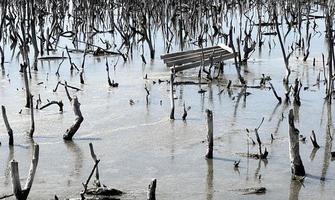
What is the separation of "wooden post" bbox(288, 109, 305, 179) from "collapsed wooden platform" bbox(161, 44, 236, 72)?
4.14 m

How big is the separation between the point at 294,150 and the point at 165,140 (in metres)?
1.44

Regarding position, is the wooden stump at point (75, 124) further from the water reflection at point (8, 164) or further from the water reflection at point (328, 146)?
the water reflection at point (328, 146)

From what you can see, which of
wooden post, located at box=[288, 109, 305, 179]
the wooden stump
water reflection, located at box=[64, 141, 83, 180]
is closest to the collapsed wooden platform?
the wooden stump

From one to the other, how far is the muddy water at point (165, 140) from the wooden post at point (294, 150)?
0.06m

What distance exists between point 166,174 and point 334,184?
109 cm

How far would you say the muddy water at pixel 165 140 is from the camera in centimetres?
407

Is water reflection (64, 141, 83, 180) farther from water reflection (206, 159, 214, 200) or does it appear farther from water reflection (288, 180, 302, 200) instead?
water reflection (288, 180, 302, 200)

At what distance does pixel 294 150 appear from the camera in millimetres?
4070

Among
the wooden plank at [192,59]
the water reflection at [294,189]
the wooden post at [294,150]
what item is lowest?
the water reflection at [294,189]

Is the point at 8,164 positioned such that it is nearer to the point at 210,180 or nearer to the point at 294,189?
the point at 210,180

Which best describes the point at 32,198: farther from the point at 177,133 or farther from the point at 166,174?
the point at 177,133

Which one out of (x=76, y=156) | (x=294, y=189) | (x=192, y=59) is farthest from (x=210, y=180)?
(x=192, y=59)

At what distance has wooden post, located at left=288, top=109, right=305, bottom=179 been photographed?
4.05 m

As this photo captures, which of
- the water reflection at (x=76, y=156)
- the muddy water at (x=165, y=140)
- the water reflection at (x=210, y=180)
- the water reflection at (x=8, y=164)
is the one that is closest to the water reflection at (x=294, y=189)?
the muddy water at (x=165, y=140)
